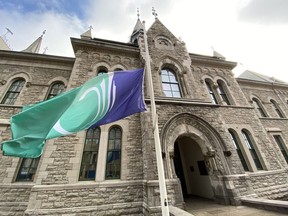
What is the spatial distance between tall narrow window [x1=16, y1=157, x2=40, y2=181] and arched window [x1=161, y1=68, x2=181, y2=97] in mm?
7779

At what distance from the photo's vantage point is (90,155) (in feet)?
20.4

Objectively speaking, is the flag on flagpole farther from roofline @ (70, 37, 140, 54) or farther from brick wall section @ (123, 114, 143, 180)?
roofline @ (70, 37, 140, 54)

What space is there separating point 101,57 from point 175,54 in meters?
5.24

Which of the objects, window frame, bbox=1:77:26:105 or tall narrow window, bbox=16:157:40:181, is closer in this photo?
tall narrow window, bbox=16:157:40:181

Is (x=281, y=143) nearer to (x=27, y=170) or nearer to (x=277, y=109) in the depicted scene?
(x=277, y=109)

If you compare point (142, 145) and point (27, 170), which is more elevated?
point (142, 145)

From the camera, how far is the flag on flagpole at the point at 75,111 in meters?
2.28

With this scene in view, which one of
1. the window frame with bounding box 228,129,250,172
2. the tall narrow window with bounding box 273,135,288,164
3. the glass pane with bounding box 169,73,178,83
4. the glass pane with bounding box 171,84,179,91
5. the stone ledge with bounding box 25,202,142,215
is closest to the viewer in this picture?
the stone ledge with bounding box 25,202,142,215

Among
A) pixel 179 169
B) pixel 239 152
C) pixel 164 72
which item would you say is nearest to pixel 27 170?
pixel 179 169

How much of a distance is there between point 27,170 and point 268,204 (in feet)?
32.6

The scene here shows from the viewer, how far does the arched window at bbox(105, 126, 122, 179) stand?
607 centimetres

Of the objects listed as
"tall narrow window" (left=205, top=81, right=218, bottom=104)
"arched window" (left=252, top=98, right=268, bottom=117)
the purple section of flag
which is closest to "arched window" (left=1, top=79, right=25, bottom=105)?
the purple section of flag

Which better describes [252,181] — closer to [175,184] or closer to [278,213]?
[278,213]

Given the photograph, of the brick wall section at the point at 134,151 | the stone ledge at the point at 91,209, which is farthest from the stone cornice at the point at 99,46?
the stone ledge at the point at 91,209
